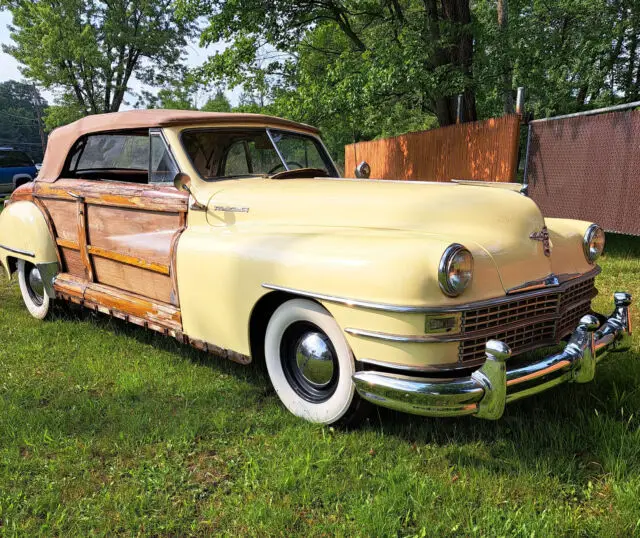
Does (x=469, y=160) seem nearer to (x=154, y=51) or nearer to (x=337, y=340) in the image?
(x=337, y=340)

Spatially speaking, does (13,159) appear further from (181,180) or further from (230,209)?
(230,209)

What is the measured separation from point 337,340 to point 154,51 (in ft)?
78.0

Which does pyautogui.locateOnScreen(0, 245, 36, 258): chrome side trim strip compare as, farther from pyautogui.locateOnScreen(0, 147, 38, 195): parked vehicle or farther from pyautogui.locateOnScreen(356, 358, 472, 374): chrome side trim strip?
pyautogui.locateOnScreen(0, 147, 38, 195): parked vehicle

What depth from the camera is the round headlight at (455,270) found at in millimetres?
2166

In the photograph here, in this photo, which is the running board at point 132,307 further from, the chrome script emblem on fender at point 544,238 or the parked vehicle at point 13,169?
the parked vehicle at point 13,169

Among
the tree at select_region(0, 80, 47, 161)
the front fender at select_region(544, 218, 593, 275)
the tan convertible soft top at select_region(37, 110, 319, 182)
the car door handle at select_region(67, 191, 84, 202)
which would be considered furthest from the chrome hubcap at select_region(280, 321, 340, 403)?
the tree at select_region(0, 80, 47, 161)

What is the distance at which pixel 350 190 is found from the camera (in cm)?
304

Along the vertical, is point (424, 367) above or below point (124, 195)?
below

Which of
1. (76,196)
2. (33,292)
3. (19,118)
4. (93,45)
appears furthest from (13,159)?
(19,118)

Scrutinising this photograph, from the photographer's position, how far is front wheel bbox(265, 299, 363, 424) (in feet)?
8.11

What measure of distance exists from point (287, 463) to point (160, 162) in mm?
2120

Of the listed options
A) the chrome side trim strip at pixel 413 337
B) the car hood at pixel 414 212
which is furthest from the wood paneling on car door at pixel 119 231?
the chrome side trim strip at pixel 413 337

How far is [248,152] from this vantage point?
375cm

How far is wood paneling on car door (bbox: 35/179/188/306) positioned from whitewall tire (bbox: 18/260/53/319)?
435 millimetres
